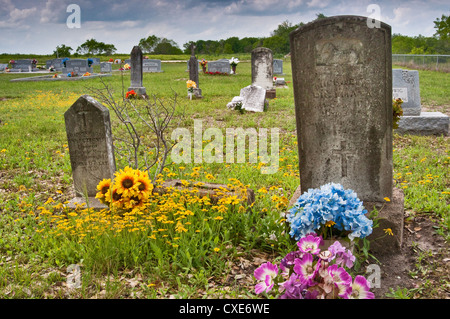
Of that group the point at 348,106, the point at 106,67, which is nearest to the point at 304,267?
the point at 348,106

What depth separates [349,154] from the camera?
4.19 m

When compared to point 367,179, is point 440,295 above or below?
below

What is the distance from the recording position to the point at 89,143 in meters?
5.04

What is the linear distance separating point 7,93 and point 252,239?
16973 mm

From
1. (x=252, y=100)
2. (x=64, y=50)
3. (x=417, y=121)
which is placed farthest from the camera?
(x=64, y=50)

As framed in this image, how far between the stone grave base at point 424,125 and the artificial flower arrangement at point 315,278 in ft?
21.7

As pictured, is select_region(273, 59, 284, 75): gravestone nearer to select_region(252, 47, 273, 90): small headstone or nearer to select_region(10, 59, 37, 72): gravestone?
select_region(252, 47, 273, 90): small headstone

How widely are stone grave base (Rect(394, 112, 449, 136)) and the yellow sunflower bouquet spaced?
20.6 feet

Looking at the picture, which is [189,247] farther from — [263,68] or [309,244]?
[263,68]

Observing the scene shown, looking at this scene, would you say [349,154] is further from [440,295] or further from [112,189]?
[112,189]

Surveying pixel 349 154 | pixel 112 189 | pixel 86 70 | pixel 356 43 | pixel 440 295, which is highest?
pixel 86 70

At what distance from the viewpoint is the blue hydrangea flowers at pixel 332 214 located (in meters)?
3.30

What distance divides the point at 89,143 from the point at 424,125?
695 centimetres
